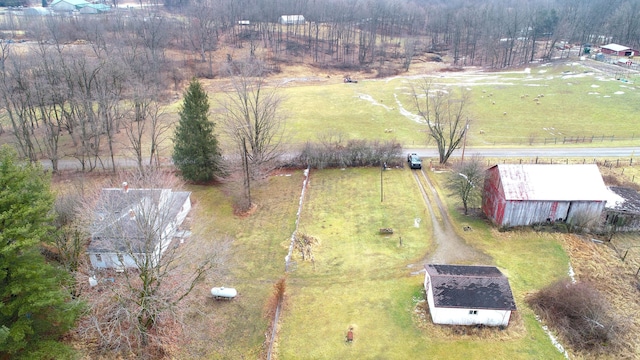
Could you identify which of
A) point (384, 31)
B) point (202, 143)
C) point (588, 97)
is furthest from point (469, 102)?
point (384, 31)

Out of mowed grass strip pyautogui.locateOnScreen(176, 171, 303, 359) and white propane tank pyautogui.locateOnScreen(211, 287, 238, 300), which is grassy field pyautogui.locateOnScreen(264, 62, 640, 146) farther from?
white propane tank pyautogui.locateOnScreen(211, 287, 238, 300)

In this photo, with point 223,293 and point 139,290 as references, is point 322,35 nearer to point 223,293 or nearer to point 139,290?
point 223,293

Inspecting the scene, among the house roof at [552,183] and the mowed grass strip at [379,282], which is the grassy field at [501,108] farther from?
the house roof at [552,183]

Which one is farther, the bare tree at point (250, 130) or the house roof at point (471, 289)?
the bare tree at point (250, 130)

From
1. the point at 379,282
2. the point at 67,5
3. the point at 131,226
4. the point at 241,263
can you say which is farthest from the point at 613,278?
the point at 67,5

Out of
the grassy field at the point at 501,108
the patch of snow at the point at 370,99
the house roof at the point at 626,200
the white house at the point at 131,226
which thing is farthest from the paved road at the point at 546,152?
the white house at the point at 131,226

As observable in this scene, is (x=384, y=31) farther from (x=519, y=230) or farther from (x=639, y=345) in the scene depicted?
(x=639, y=345)

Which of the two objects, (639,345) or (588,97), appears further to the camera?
(588,97)
